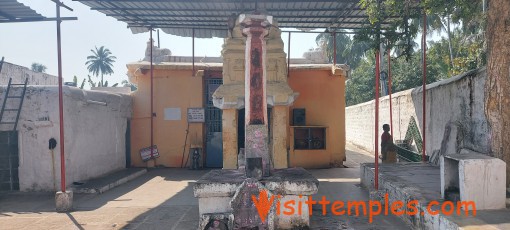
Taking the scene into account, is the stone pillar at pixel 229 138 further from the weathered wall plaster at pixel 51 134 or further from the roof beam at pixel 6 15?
the roof beam at pixel 6 15

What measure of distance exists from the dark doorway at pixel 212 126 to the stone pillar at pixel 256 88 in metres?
7.43

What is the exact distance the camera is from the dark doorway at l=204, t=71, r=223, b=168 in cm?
1341

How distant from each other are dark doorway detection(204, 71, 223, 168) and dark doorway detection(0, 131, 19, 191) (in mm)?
6196

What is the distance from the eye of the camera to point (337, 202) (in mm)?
7824

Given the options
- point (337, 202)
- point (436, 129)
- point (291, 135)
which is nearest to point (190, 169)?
point (291, 135)

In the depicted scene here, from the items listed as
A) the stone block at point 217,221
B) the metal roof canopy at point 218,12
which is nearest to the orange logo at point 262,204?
the stone block at point 217,221

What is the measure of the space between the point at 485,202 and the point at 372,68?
26.2 m

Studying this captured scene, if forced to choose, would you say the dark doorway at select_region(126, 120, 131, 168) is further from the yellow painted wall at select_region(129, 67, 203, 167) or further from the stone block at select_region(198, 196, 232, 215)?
the stone block at select_region(198, 196, 232, 215)

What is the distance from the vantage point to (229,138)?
1067 centimetres

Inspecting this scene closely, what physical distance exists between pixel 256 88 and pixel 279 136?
4.59 m

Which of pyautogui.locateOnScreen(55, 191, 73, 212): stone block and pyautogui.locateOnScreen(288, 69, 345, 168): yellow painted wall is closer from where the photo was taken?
pyautogui.locateOnScreen(55, 191, 73, 212): stone block

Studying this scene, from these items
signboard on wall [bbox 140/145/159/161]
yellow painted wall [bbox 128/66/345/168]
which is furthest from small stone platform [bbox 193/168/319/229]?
signboard on wall [bbox 140/145/159/161]

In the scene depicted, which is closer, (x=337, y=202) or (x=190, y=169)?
(x=337, y=202)

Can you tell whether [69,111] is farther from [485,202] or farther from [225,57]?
[485,202]
